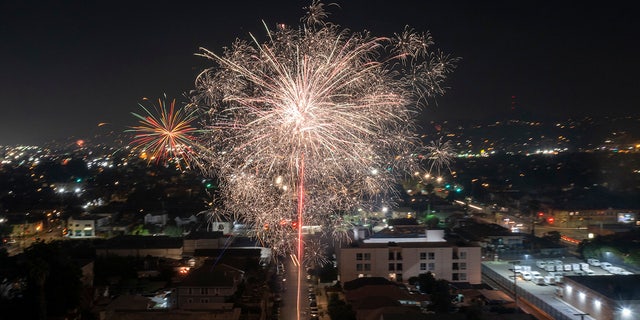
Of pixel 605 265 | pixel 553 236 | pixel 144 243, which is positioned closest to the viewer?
pixel 605 265

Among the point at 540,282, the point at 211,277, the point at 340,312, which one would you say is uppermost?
the point at 211,277

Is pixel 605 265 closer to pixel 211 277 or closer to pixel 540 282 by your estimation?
pixel 540 282

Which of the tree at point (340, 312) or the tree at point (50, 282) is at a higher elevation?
the tree at point (50, 282)

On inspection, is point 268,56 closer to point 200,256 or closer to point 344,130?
point 344,130

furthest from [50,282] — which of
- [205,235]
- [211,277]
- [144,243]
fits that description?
[205,235]

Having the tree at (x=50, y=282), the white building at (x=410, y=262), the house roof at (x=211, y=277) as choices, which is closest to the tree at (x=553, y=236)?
the white building at (x=410, y=262)

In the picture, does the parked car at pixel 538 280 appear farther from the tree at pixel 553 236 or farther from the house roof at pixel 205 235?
the house roof at pixel 205 235

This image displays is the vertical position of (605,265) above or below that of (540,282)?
above

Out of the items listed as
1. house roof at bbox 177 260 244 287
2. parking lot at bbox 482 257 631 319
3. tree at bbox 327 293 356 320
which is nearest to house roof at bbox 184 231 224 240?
house roof at bbox 177 260 244 287
